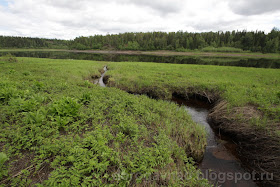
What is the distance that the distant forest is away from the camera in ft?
281

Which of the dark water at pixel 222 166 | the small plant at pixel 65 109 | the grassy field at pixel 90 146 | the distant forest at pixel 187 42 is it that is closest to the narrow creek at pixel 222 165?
the dark water at pixel 222 166

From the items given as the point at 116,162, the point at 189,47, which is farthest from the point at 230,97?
the point at 189,47

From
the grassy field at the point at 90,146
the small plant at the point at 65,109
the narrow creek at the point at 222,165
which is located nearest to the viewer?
the grassy field at the point at 90,146

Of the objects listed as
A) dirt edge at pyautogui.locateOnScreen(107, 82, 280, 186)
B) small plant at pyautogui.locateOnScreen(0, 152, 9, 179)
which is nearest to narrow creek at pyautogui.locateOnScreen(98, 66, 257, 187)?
dirt edge at pyautogui.locateOnScreen(107, 82, 280, 186)

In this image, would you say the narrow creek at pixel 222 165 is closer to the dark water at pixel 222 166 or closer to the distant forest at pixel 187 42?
the dark water at pixel 222 166

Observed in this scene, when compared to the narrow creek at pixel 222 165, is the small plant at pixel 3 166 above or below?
above

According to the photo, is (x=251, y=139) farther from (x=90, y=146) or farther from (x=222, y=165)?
(x=90, y=146)

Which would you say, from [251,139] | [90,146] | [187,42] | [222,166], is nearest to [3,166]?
[90,146]

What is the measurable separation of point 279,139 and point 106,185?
731cm

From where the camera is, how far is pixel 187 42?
101188 mm

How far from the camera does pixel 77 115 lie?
588 cm

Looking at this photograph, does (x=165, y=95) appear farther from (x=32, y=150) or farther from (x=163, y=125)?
(x=32, y=150)

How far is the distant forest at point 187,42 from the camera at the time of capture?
281ft

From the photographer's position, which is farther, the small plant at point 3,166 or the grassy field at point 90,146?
the grassy field at point 90,146
